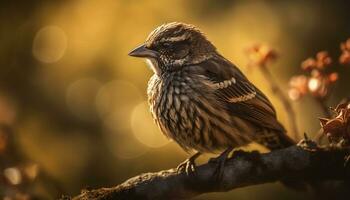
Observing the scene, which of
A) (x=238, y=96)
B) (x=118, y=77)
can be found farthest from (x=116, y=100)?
(x=238, y=96)

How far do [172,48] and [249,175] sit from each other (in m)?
1.49

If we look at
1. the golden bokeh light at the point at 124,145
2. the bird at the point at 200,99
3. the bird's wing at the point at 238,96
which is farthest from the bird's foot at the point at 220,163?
the golden bokeh light at the point at 124,145

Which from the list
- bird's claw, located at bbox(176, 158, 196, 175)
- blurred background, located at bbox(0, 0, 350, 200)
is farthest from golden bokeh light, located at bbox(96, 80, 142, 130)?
bird's claw, located at bbox(176, 158, 196, 175)

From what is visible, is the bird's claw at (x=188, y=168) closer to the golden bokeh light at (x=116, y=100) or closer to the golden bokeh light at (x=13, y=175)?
the golden bokeh light at (x=13, y=175)

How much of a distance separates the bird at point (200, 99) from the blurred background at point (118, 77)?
0.85 m

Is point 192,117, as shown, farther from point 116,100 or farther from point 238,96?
point 116,100

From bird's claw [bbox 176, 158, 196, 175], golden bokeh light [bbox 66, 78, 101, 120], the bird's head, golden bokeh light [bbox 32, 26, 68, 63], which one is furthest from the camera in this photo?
golden bokeh light [bbox 32, 26, 68, 63]

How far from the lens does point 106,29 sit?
721 centimetres

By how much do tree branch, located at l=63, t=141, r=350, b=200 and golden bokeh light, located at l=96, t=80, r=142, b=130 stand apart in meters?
2.19

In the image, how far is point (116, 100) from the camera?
23.5 ft

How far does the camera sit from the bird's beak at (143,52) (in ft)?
18.9

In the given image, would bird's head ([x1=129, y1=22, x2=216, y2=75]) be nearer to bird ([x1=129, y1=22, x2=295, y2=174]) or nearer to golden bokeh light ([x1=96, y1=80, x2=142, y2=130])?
bird ([x1=129, y1=22, x2=295, y2=174])

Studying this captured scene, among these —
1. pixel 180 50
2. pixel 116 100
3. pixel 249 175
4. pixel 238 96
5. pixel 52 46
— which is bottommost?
pixel 249 175

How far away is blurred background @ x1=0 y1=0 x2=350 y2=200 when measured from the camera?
6832 mm
